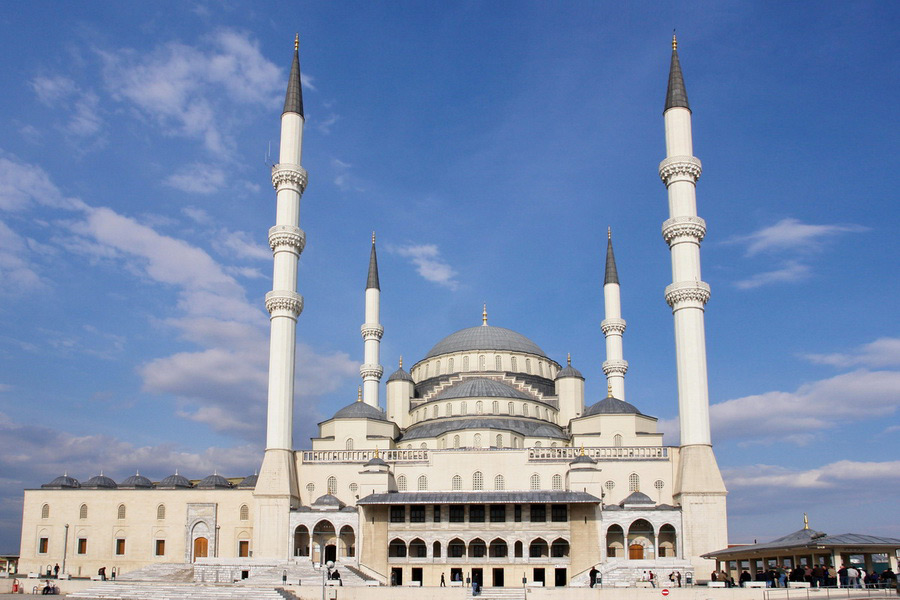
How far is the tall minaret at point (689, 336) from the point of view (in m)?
38.2

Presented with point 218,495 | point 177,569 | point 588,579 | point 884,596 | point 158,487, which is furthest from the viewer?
point 158,487

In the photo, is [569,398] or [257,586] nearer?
[257,586]

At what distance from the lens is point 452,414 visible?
5003 centimetres

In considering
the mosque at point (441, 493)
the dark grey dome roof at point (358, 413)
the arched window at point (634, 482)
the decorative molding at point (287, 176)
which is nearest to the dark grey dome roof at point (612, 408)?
the mosque at point (441, 493)

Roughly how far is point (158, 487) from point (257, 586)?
15.0 m

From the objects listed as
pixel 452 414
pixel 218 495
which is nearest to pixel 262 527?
pixel 218 495

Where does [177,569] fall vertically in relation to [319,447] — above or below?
below

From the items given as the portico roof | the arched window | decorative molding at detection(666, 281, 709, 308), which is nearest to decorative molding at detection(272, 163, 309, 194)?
the portico roof

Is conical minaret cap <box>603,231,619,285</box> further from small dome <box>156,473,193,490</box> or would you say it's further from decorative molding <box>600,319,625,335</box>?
small dome <box>156,473,193,490</box>

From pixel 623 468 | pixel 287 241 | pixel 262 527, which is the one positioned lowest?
pixel 262 527

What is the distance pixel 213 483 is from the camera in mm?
46125

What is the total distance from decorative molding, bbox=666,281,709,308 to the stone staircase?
2226 centimetres

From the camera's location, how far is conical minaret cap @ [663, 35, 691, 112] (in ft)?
148

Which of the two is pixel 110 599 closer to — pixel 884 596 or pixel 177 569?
pixel 177 569
